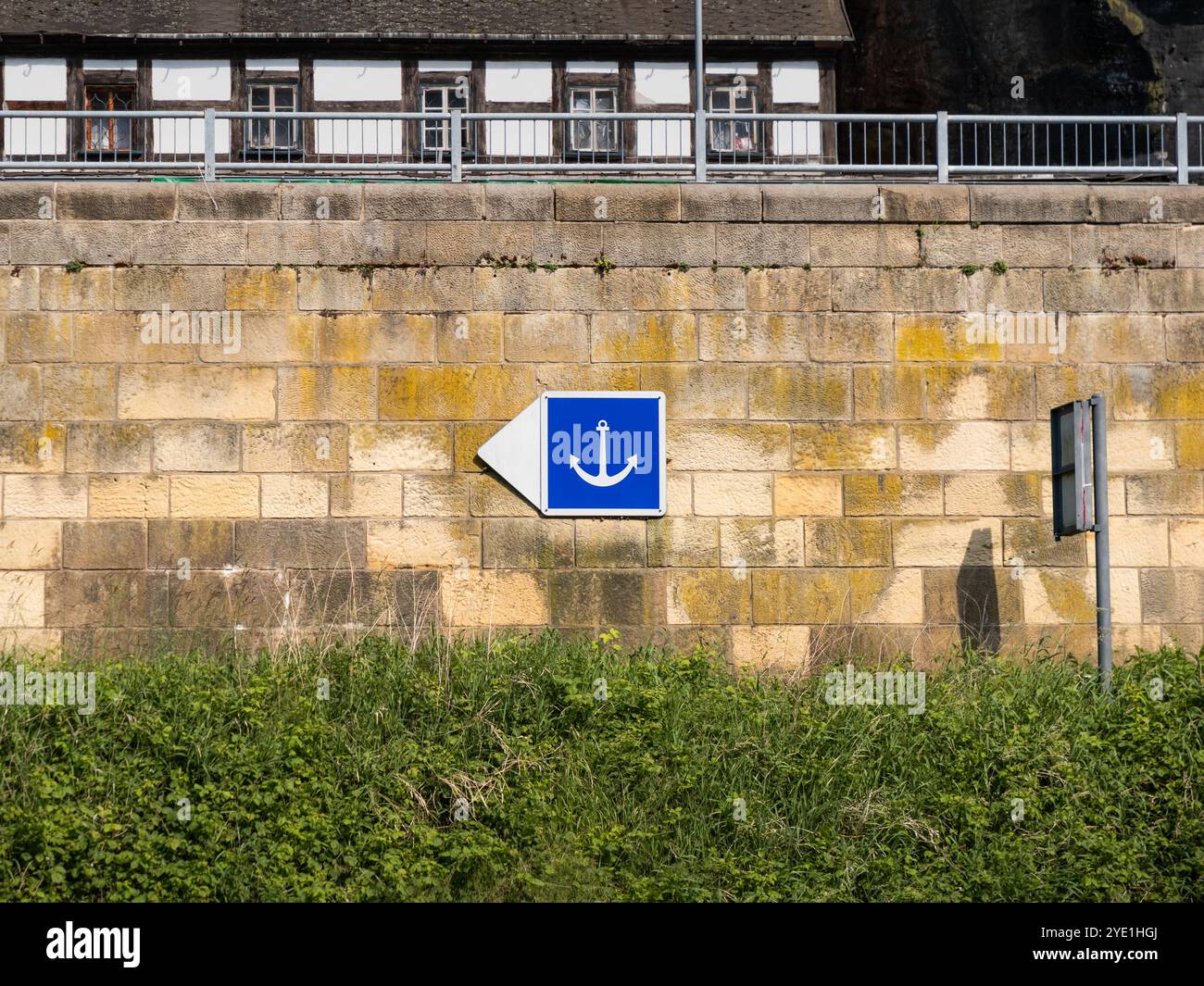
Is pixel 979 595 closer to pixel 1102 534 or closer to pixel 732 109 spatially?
pixel 1102 534

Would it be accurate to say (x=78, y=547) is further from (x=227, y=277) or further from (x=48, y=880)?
(x=48, y=880)

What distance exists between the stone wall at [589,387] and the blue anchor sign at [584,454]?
0.41ft

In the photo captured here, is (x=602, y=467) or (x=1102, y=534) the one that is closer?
(x=1102, y=534)

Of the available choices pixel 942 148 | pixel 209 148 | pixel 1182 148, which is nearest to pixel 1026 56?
pixel 1182 148

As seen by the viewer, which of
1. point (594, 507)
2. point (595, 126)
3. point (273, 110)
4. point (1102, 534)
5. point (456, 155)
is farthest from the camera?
point (273, 110)

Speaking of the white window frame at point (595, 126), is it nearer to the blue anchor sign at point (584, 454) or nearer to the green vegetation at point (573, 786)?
the blue anchor sign at point (584, 454)

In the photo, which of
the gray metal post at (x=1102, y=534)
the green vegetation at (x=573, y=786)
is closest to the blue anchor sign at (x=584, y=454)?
the green vegetation at (x=573, y=786)

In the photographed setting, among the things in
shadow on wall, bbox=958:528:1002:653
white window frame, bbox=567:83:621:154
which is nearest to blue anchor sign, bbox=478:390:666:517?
shadow on wall, bbox=958:528:1002:653

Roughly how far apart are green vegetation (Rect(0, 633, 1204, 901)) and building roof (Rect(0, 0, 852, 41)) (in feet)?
41.3

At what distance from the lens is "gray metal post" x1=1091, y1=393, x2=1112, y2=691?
27.7ft

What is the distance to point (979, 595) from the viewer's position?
9.30 metres

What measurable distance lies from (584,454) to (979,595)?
9.46ft

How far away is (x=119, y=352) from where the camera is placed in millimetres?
9227

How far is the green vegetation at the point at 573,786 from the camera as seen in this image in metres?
7.02
